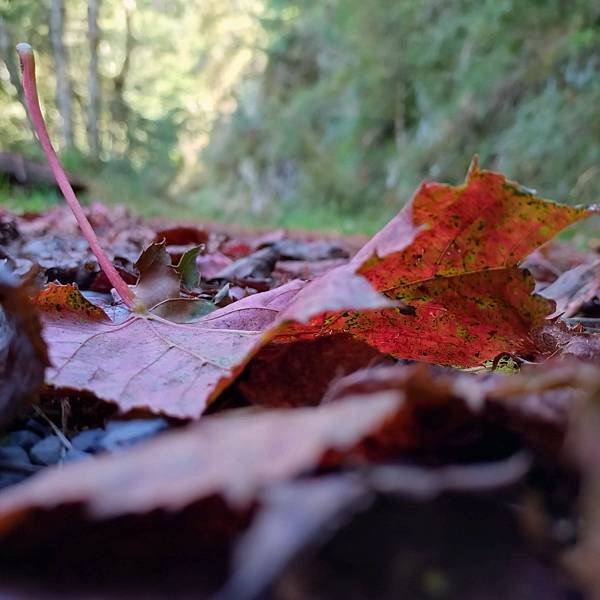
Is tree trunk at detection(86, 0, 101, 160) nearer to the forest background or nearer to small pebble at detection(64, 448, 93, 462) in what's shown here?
the forest background

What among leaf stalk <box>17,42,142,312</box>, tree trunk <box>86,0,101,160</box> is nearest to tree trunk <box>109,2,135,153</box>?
tree trunk <box>86,0,101,160</box>

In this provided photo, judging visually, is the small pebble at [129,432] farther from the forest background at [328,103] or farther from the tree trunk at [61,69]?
the tree trunk at [61,69]

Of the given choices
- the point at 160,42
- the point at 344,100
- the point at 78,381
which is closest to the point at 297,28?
the point at 344,100

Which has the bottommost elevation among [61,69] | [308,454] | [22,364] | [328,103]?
[61,69]

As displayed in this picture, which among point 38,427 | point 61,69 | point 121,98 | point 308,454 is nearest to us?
point 308,454

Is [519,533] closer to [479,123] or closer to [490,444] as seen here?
[490,444]

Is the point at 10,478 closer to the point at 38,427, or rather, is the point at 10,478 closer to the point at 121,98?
the point at 38,427

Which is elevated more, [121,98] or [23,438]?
[23,438]

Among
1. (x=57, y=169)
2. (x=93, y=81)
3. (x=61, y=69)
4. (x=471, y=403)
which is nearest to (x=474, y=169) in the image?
(x=471, y=403)
